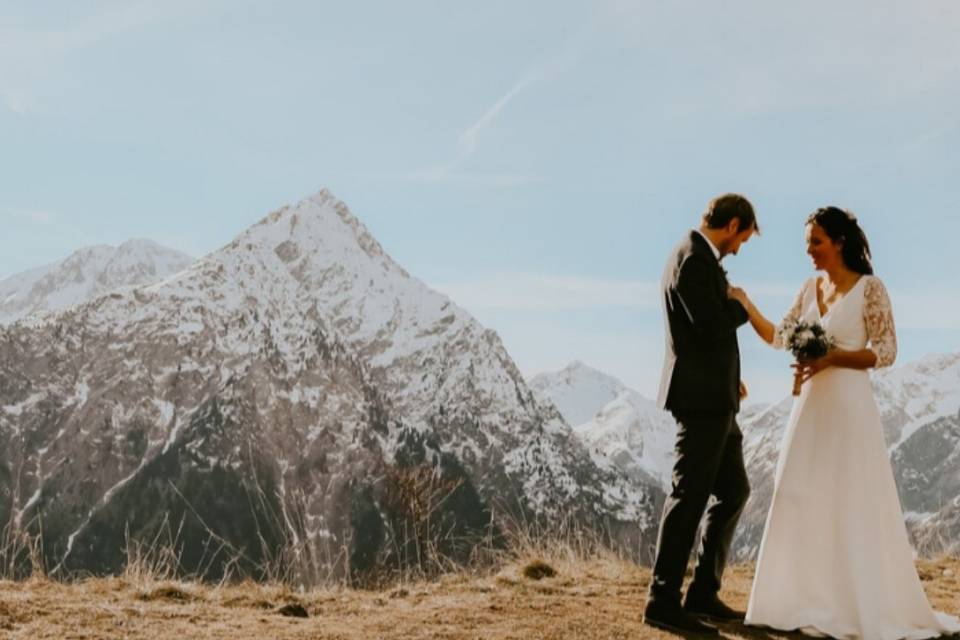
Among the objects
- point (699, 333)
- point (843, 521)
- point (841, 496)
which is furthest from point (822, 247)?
point (843, 521)

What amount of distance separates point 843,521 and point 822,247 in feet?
5.78

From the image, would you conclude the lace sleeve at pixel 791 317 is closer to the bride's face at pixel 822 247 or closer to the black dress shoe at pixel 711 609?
the bride's face at pixel 822 247

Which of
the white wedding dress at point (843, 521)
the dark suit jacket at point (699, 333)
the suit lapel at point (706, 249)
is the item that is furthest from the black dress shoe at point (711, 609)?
the suit lapel at point (706, 249)

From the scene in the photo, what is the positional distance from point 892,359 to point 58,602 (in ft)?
18.0

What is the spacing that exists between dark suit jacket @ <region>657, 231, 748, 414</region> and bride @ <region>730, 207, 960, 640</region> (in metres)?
0.29

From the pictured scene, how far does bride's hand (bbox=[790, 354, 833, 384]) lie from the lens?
6.45 m

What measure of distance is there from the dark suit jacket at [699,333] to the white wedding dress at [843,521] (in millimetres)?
770

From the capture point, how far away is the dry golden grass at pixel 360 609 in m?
5.78

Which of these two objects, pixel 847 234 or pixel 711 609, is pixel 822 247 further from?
pixel 711 609

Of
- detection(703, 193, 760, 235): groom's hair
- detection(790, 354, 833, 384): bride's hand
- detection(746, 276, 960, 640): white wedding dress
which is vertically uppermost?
detection(703, 193, 760, 235): groom's hair

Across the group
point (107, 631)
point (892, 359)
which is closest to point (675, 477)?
point (892, 359)

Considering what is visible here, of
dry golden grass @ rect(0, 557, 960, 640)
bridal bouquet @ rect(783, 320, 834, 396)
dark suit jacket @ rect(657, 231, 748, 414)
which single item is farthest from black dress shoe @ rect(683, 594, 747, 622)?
bridal bouquet @ rect(783, 320, 834, 396)

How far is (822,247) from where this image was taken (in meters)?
6.61

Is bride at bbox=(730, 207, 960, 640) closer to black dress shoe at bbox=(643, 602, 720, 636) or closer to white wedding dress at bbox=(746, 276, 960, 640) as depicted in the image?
white wedding dress at bbox=(746, 276, 960, 640)
